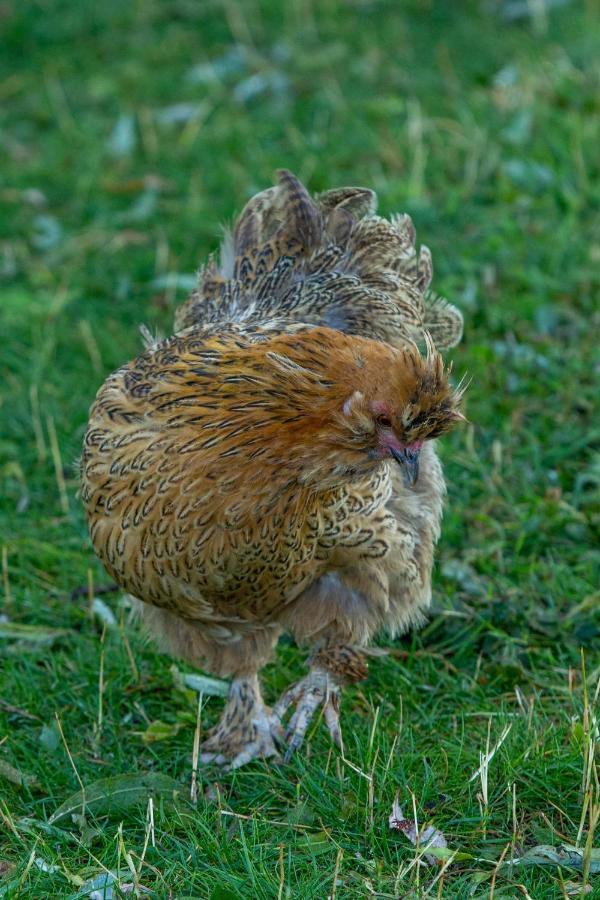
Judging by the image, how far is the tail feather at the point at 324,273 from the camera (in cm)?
442

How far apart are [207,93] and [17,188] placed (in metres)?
1.44

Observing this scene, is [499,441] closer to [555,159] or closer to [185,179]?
[555,159]

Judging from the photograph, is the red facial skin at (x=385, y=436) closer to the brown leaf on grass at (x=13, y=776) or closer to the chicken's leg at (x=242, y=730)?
the chicken's leg at (x=242, y=730)

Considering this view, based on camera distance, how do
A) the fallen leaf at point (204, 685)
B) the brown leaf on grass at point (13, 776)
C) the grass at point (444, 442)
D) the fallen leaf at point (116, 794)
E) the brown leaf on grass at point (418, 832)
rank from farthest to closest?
the fallen leaf at point (204, 685) → the brown leaf on grass at point (13, 776) → the fallen leaf at point (116, 794) → the grass at point (444, 442) → the brown leaf on grass at point (418, 832)

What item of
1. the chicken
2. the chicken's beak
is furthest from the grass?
the chicken's beak

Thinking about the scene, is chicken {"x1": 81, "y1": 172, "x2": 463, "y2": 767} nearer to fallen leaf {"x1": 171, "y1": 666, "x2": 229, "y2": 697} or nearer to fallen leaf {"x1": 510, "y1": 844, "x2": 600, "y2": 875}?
fallen leaf {"x1": 171, "y1": 666, "x2": 229, "y2": 697}

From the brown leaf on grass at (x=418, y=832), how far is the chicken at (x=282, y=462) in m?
0.51

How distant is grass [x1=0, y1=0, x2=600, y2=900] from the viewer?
11.9 ft

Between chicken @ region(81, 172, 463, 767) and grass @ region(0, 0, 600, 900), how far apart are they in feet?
0.90

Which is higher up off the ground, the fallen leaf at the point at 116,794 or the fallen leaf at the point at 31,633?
the fallen leaf at the point at 116,794

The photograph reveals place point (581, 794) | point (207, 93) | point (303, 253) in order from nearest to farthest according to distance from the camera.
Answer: point (581, 794)
point (303, 253)
point (207, 93)

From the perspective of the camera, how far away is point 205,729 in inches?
177

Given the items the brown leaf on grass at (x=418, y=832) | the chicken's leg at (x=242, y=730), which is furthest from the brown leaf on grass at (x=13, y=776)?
the brown leaf on grass at (x=418, y=832)

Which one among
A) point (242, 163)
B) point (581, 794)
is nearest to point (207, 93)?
point (242, 163)
